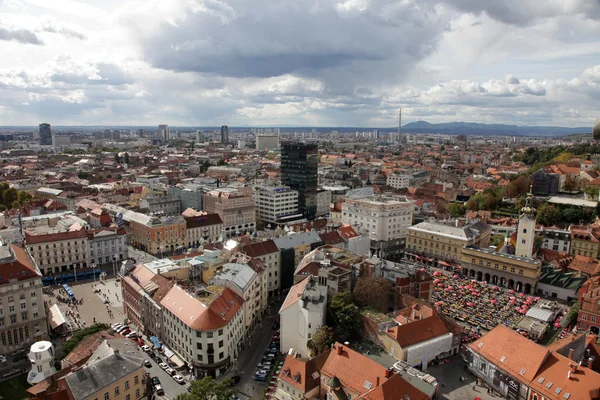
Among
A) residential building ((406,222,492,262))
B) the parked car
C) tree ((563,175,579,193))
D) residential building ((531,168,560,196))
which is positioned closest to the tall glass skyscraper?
residential building ((406,222,492,262))

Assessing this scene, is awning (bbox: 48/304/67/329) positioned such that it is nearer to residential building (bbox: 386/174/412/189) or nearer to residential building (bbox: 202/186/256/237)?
residential building (bbox: 202/186/256/237)

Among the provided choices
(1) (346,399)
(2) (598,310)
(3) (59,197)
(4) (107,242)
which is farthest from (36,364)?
(3) (59,197)

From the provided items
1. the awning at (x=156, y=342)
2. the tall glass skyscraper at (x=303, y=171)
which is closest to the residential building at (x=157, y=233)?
the tall glass skyscraper at (x=303, y=171)

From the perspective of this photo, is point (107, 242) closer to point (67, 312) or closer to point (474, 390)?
point (67, 312)

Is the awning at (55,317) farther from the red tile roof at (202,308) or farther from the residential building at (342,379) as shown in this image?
the residential building at (342,379)

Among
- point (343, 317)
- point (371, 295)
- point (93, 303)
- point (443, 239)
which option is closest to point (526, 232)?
point (443, 239)

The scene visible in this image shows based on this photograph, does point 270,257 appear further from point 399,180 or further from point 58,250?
point 399,180
